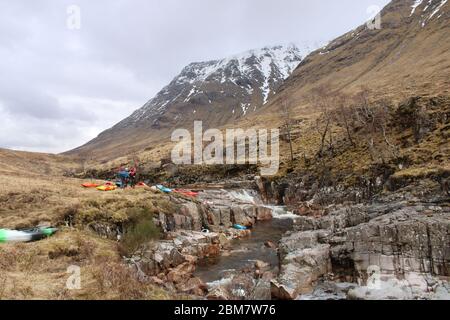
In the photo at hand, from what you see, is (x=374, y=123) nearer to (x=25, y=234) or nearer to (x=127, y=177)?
(x=127, y=177)

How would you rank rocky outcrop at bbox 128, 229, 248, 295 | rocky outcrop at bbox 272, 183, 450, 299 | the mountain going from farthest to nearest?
the mountain → rocky outcrop at bbox 128, 229, 248, 295 → rocky outcrop at bbox 272, 183, 450, 299

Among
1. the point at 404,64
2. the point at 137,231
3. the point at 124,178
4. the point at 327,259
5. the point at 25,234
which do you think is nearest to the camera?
the point at 25,234

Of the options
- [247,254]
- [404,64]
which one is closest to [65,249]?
[247,254]

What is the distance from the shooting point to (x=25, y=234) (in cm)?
2025

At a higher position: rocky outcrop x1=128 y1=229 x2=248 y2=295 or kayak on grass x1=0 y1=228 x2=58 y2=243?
kayak on grass x1=0 y1=228 x2=58 y2=243

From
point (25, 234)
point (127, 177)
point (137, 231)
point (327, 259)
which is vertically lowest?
point (327, 259)

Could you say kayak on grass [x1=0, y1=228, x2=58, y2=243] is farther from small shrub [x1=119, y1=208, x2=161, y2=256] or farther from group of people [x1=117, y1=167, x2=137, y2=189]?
group of people [x1=117, y1=167, x2=137, y2=189]

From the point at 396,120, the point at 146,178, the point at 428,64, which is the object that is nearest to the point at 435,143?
the point at 396,120

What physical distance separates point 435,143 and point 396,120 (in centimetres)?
1401

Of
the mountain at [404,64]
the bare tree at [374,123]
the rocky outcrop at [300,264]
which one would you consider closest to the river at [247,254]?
the rocky outcrop at [300,264]

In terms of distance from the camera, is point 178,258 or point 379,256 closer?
point 379,256

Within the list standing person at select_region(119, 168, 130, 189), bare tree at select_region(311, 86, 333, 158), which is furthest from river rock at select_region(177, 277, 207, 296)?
bare tree at select_region(311, 86, 333, 158)

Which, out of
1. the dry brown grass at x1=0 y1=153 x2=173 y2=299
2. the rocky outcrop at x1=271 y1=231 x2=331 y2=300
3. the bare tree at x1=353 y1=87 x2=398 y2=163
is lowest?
the rocky outcrop at x1=271 y1=231 x2=331 y2=300

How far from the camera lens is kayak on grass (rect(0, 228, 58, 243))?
774 inches
